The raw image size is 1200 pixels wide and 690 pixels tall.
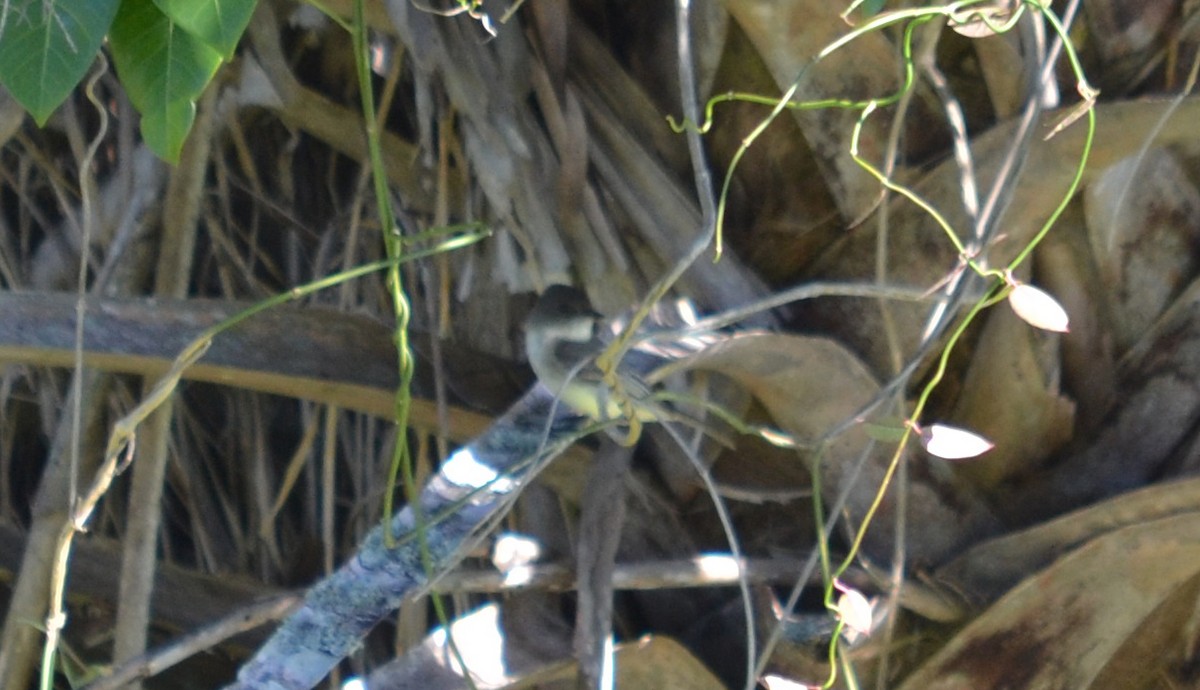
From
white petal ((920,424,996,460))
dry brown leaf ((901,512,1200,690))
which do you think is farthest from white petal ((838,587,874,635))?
dry brown leaf ((901,512,1200,690))

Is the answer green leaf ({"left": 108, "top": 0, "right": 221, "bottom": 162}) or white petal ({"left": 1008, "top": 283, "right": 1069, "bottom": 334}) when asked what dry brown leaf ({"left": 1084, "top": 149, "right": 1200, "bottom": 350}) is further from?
green leaf ({"left": 108, "top": 0, "right": 221, "bottom": 162})

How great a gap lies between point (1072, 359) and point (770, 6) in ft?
1.33

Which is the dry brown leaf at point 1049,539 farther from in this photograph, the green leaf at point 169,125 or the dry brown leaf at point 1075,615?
the green leaf at point 169,125

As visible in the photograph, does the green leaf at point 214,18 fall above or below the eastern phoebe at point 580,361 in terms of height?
above

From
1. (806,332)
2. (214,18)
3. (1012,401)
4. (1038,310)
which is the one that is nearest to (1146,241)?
(1012,401)

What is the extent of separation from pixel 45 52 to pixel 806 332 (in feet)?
2.10

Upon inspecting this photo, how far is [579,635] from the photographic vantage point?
3.13ft

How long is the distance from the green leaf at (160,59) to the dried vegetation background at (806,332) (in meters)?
0.30

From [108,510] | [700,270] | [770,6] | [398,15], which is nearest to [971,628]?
[700,270]

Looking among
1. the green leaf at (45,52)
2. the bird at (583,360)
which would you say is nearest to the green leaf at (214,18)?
the green leaf at (45,52)

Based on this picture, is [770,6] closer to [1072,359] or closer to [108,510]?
[1072,359]

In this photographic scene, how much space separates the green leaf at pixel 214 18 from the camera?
2.23ft

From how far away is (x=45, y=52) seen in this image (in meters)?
0.72

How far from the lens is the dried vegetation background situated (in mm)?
1019
